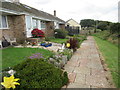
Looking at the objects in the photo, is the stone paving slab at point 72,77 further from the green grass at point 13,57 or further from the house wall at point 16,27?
the house wall at point 16,27

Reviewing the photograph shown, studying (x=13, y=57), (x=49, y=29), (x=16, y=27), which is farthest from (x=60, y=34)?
(x=13, y=57)

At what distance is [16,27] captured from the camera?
8.81 meters

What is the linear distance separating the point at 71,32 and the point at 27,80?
1984cm

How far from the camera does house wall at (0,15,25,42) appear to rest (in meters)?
8.54

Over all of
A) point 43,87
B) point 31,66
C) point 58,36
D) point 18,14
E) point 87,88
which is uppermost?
point 18,14

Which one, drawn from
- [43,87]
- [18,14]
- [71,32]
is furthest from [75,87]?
[71,32]

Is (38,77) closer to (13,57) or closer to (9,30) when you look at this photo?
(13,57)

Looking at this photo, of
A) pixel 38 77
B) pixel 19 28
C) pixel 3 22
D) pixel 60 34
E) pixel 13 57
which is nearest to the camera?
pixel 38 77

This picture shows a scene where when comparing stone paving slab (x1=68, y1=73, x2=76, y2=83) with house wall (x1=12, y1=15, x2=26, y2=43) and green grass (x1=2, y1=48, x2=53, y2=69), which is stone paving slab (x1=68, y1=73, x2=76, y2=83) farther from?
house wall (x1=12, y1=15, x2=26, y2=43)

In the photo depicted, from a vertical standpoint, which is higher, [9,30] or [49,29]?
[49,29]

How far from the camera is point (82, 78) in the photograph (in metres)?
3.12

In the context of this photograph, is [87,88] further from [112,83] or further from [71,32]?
[71,32]

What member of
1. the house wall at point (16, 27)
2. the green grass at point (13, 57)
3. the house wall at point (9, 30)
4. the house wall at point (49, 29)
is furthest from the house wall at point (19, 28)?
the house wall at point (49, 29)

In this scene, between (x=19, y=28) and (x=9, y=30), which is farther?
(x=19, y=28)
